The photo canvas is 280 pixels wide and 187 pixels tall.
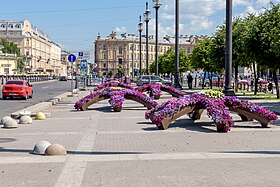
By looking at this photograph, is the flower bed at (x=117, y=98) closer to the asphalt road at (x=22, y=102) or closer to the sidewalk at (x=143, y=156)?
the asphalt road at (x=22, y=102)

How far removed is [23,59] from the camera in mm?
130375

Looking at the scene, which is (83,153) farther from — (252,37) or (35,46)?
(35,46)

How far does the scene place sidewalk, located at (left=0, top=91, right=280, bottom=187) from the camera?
7312 millimetres

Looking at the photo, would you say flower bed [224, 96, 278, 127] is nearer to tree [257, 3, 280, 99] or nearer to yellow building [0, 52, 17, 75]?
tree [257, 3, 280, 99]

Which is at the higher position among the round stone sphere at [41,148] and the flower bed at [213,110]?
the flower bed at [213,110]

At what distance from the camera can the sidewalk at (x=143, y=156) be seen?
7.31 m

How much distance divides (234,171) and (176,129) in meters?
5.93

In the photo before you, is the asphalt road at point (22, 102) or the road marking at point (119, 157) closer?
the road marking at point (119, 157)

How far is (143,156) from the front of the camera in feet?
30.5

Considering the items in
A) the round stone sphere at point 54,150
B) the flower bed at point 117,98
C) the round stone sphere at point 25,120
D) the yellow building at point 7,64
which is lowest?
the round stone sphere at point 25,120

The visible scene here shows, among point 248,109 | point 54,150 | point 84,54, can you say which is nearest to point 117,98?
point 248,109

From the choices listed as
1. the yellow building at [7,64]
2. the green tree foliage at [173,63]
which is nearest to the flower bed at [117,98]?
the green tree foliage at [173,63]

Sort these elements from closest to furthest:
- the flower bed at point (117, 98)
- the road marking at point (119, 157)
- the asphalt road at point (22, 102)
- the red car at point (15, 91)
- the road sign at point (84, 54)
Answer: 1. the road marking at point (119, 157)
2. the flower bed at point (117, 98)
3. the asphalt road at point (22, 102)
4. the red car at point (15, 91)
5. the road sign at point (84, 54)

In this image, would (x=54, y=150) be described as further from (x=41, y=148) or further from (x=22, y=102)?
(x=22, y=102)
